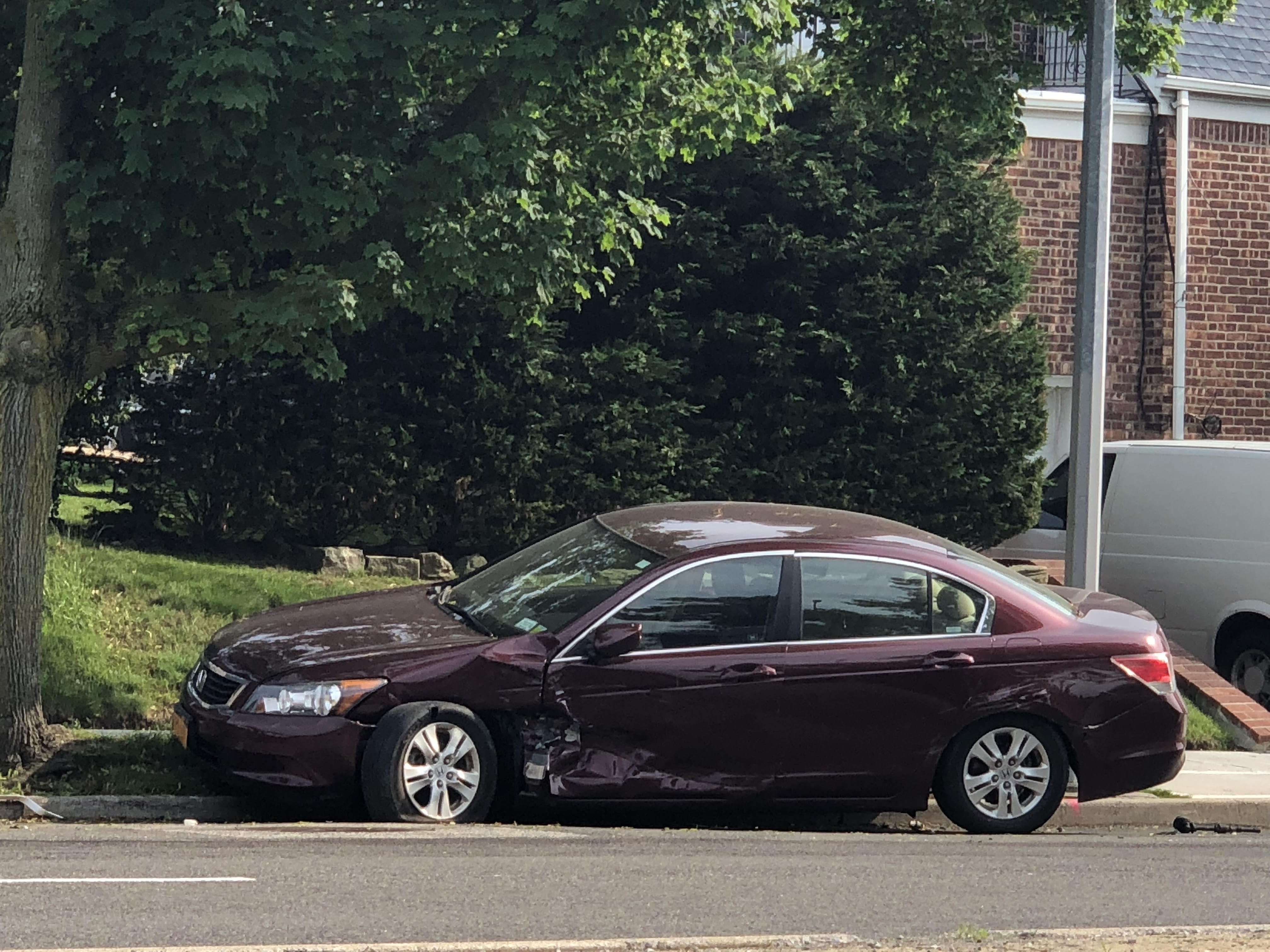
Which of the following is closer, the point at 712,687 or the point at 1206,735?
the point at 712,687

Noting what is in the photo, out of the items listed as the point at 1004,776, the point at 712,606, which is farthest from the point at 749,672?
the point at 1004,776

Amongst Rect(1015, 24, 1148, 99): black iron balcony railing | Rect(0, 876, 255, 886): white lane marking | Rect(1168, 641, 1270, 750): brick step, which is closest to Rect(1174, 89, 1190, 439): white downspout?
Rect(1015, 24, 1148, 99): black iron balcony railing

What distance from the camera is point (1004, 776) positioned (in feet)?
26.1

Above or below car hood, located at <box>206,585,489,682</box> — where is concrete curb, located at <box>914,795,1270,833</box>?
below

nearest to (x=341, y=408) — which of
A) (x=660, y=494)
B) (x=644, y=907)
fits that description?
(x=660, y=494)

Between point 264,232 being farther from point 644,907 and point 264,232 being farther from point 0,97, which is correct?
point 644,907

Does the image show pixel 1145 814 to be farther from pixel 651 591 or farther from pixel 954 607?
pixel 651 591

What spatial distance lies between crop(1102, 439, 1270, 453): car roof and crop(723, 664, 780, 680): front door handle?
595 centimetres

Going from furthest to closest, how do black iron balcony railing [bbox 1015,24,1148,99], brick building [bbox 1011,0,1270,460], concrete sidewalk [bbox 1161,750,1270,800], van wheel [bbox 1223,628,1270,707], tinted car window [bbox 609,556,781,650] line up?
black iron balcony railing [bbox 1015,24,1148,99] → brick building [bbox 1011,0,1270,460] → van wheel [bbox 1223,628,1270,707] → concrete sidewalk [bbox 1161,750,1270,800] → tinted car window [bbox 609,556,781,650]

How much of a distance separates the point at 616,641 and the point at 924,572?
5.55 ft

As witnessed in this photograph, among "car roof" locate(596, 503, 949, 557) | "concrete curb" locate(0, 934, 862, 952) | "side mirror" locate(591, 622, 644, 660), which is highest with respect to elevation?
"car roof" locate(596, 503, 949, 557)

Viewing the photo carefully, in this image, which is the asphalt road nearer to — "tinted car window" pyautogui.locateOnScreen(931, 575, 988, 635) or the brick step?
"tinted car window" pyautogui.locateOnScreen(931, 575, 988, 635)

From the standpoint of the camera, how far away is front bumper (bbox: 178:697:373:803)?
23.4ft

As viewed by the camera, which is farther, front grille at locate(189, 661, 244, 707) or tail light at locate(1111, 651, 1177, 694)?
tail light at locate(1111, 651, 1177, 694)
